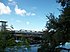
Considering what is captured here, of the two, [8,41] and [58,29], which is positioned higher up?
[58,29]

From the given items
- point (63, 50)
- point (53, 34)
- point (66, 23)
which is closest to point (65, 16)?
point (66, 23)

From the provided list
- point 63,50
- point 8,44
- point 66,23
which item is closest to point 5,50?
point 8,44

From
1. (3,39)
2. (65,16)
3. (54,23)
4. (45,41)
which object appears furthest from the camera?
(45,41)

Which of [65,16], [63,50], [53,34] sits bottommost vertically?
[63,50]

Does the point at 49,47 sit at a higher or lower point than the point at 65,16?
lower

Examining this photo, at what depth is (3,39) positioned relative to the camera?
10.4 meters

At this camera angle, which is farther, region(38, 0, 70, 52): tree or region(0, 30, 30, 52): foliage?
region(38, 0, 70, 52): tree

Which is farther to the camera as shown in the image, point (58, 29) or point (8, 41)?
point (58, 29)

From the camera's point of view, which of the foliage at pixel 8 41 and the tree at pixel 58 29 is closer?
the foliage at pixel 8 41

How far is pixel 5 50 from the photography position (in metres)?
10.6

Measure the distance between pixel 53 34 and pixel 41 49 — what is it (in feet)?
5.33

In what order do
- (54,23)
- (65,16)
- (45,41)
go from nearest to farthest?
(65,16)
(54,23)
(45,41)

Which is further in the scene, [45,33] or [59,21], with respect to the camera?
[45,33]

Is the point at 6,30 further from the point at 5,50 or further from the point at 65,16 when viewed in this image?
the point at 65,16
